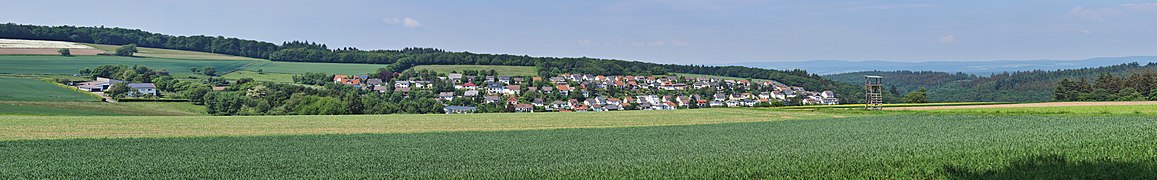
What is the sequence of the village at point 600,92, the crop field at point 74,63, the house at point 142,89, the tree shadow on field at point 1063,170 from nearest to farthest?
the tree shadow on field at point 1063,170 → the house at point 142,89 → the crop field at point 74,63 → the village at point 600,92

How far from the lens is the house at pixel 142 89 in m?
73.9

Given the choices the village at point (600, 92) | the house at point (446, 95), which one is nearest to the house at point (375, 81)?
the village at point (600, 92)

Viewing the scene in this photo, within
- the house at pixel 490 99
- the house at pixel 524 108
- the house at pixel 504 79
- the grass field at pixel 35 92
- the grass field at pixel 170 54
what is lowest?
the house at pixel 524 108

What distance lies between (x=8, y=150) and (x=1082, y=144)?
84.6 ft

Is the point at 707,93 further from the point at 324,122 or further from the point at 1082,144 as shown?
the point at 1082,144

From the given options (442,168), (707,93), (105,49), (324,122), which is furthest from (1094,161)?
(105,49)

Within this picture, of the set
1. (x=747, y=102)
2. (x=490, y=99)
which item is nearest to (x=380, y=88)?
(x=490, y=99)

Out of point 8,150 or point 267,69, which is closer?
point 8,150

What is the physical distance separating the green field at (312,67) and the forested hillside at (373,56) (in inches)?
151

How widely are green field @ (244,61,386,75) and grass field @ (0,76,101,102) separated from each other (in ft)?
134

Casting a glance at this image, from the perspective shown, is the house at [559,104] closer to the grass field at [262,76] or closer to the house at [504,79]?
the house at [504,79]

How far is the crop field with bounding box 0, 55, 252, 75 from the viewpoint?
87.4 m

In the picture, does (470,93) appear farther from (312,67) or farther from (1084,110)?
(1084,110)

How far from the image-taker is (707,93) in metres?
124
